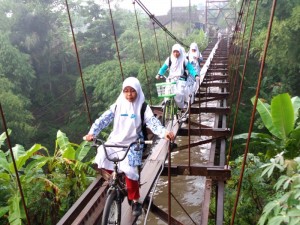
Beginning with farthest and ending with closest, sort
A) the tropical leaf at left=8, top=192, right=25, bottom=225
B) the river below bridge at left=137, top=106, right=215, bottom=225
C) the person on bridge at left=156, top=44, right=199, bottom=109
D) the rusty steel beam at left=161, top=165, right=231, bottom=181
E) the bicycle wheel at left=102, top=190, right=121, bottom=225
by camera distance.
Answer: the person on bridge at left=156, top=44, right=199, bottom=109, the river below bridge at left=137, top=106, right=215, bottom=225, the tropical leaf at left=8, top=192, right=25, bottom=225, the rusty steel beam at left=161, top=165, right=231, bottom=181, the bicycle wheel at left=102, top=190, right=121, bottom=225

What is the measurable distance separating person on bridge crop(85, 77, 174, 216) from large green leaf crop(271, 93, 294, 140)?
1747mm

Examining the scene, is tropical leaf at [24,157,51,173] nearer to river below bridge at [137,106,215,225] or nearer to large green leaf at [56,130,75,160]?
large green leaf at [56,130,75,160]

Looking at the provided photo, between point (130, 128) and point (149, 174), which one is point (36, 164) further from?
point (130, 128)

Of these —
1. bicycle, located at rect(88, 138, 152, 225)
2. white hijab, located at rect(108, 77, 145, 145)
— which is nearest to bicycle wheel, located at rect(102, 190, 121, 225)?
bicycle, located at rect(88, 138, 152, 225)

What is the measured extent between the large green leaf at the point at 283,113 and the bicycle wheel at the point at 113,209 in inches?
82.9

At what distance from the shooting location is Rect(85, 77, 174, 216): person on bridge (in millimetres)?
2172

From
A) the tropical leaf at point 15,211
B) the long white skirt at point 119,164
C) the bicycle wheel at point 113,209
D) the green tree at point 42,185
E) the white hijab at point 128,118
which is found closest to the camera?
the bicycle wheel at point 113,209

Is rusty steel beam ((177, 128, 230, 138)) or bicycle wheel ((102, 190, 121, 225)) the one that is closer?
bicycle wheel ((102, 190, 121, 225))

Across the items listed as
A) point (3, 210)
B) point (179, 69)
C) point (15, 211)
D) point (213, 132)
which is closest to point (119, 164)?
point (15, 211)

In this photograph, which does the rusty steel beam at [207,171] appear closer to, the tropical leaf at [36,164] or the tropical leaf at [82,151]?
the tropical leaf at [82,151]

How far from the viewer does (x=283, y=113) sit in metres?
3.53

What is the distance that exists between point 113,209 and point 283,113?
7.49ft

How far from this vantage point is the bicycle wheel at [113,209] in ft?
6.54

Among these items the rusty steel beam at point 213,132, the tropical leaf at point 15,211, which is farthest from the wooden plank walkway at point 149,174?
the tropical leaf at point 15,211
